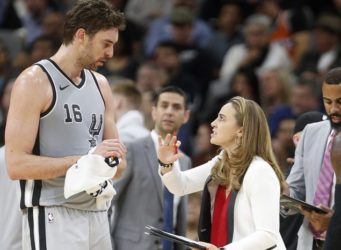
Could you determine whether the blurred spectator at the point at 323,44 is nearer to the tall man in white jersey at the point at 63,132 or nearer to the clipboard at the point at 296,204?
the clipboard at the point at 296,204

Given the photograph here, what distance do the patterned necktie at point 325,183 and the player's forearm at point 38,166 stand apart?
1665 mm

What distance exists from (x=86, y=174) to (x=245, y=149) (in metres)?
0.94

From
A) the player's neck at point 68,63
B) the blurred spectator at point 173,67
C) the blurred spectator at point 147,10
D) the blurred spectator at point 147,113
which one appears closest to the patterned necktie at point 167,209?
the player's neck at point 68,63

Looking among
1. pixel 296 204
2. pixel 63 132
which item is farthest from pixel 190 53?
pixel 63 132

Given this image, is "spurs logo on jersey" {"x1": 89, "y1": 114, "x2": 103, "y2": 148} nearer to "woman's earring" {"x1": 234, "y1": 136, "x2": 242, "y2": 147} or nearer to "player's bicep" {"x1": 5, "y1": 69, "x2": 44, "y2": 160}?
"player's bicep" {"x1": 5, "y1": 69, "x2": 44, "y2": 160}

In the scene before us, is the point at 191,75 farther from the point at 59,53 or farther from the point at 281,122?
the point at 59,53

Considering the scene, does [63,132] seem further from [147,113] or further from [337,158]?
[147,113]

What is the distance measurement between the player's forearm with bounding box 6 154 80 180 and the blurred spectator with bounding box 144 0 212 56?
7900 mm

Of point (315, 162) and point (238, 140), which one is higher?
point (238, 140)

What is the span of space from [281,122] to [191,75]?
2.57 meters

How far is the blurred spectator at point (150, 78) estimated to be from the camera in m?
12.2

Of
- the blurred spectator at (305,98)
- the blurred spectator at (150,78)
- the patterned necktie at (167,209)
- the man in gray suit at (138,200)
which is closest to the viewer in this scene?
the patterned necktie at (167,209)

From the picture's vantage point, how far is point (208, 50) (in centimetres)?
1352

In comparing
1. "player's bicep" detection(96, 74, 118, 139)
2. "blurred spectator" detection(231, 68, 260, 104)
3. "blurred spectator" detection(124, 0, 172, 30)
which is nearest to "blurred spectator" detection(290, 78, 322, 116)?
"blurred spectator" detection(231, 68, 260, 104)
